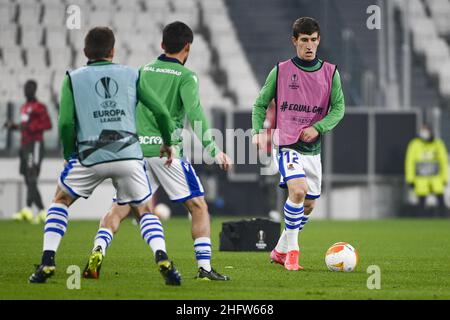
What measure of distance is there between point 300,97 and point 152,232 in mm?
2535

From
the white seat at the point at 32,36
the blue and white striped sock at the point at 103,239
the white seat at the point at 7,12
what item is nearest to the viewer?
the blue and white striped sock at the point at 103,239

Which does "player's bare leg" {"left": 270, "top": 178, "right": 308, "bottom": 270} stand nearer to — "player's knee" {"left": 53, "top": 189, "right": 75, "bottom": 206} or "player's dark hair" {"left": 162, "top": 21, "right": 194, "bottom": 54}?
"player's dark hair" {"left": 162, "top": 21, "right": 194, "bottom": 54}

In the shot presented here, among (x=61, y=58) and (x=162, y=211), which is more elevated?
(x=61, y=58)

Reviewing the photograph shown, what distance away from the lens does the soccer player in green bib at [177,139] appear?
8898 mm

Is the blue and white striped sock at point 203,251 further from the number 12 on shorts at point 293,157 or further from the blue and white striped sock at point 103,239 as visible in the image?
the number 12 on shorts at point 293,157

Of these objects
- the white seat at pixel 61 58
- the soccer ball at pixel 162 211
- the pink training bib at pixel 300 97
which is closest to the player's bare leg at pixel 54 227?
the pink training bib at pixel 300 97

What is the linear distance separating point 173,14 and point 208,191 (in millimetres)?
5649

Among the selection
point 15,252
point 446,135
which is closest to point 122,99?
point 15,252

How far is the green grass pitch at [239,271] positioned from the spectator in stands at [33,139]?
2.68 metres

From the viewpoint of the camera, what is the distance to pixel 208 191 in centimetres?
2391

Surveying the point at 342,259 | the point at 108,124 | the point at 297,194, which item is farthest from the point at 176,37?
the point at 342,259

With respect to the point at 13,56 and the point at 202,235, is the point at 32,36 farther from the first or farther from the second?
the point at 202,235

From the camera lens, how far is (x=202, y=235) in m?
9.05
